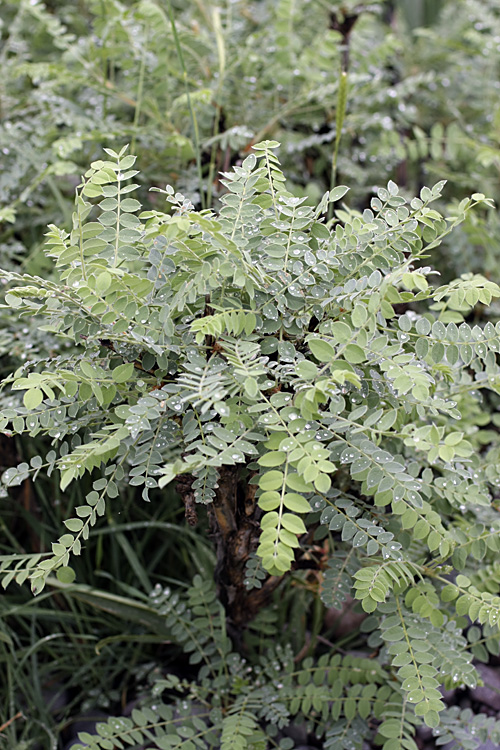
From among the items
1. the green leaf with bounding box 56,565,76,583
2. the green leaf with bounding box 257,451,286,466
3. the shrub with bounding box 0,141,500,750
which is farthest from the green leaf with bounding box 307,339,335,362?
the green leaf with bounding box 56,565,76,583

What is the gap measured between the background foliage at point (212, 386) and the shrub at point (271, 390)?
10 mm

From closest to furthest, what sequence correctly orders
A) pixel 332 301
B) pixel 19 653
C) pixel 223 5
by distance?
1. pixel 332 301
2. pixel 19 653
3. pixel 223 5

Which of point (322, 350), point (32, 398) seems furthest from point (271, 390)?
point (32, 398)

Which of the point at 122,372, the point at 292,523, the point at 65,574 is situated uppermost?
the point at 122,372

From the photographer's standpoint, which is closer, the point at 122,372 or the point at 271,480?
the point at 271,480

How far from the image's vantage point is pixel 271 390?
3.26ft

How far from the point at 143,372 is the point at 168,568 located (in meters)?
0.76

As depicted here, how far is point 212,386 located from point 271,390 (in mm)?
186

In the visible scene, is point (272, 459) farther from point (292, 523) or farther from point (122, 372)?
point (122, 372)

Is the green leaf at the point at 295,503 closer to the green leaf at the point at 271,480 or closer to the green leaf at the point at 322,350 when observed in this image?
the green leaf at the point at 271,480

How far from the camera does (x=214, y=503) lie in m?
1.08

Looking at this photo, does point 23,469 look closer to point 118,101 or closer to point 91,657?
point 91,657

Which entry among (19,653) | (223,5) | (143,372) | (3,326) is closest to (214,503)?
(143,372)

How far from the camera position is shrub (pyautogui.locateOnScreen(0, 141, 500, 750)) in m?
0.87
